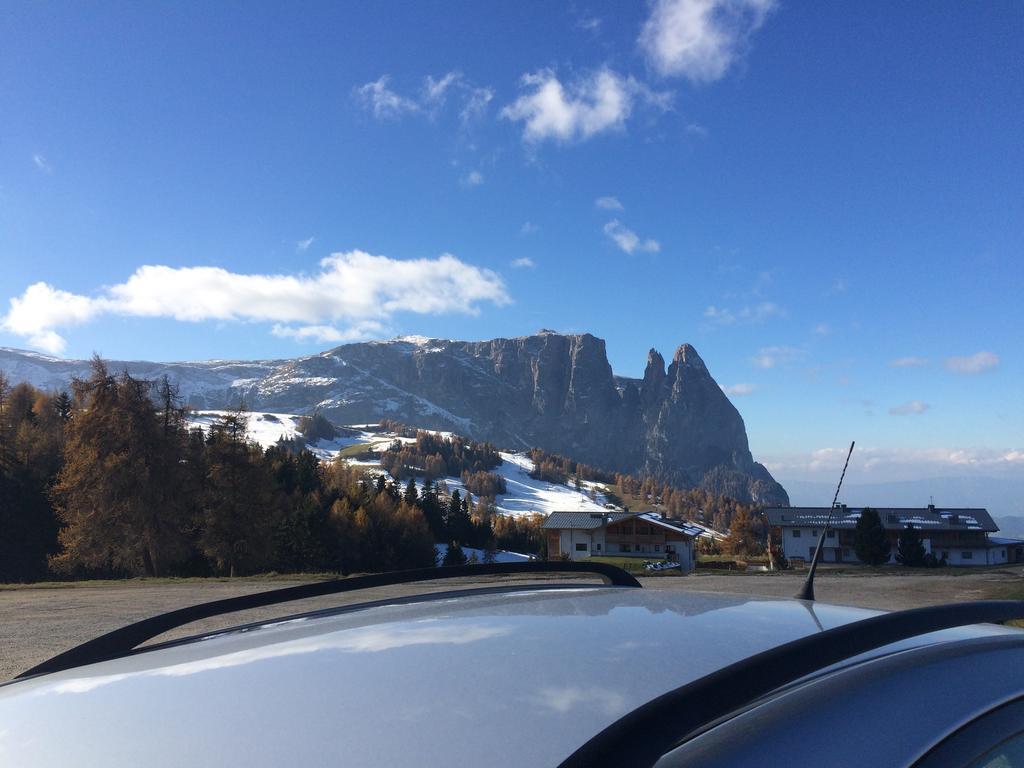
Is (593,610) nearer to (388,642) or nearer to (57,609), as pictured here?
(388,642)

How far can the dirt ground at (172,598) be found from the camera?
9.82 m

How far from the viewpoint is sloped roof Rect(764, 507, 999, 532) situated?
6831cm

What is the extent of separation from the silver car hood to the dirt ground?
16.0 feet

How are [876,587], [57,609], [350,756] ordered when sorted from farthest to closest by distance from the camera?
[876,587], [57,609], [350,756]

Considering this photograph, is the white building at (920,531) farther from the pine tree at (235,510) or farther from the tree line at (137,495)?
the tree line at (137,495)

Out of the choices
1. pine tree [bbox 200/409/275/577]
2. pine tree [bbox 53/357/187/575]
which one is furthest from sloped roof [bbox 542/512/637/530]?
pine tree [bbox 53/357/187/575]

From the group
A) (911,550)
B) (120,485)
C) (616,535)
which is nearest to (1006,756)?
(120,485)

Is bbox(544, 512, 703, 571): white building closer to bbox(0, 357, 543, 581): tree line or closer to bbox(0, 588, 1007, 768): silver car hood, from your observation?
bbox(0, 357, 543, 581): tree line

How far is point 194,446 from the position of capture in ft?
99.8

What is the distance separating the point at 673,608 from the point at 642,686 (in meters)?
0.93

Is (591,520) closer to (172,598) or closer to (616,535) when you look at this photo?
(616,535)

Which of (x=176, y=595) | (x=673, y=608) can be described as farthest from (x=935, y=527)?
(x=673, y=608)

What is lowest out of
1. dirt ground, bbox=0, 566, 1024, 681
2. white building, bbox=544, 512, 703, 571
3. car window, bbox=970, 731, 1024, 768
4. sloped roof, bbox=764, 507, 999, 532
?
white building, bbox=544, 512, 703, 571

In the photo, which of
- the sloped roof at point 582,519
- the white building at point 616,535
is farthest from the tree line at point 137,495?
the white building at point 616,535
